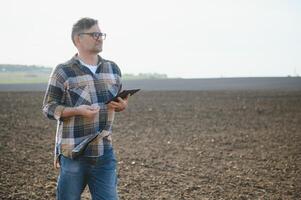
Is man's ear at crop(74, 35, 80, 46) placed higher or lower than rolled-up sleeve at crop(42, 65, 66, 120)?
higher

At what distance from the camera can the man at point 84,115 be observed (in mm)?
3115

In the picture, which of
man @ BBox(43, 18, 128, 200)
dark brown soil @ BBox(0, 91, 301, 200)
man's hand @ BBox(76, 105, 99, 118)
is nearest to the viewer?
→ man's hand @ BBox(76, 105, 99, 118)

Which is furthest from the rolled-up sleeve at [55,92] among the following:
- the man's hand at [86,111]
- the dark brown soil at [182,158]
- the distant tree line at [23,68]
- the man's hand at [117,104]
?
the distant tree line at [23,68]

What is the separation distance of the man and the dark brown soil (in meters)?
2.79

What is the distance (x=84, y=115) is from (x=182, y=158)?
18.9ft

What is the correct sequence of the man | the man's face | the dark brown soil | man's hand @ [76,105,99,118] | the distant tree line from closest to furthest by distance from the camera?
man's hand @ [76,105,99,118] → the man → the man's face → the dark brown soil → the distant tree line

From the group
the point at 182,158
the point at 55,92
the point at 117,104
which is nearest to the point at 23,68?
the point at 182,158

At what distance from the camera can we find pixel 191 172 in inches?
290

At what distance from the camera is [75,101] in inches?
125

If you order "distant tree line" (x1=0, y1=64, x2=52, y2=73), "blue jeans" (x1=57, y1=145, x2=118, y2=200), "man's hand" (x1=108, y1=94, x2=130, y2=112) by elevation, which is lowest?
"blue jeans" (x1=57, y1=145, x2=118, y2=200)

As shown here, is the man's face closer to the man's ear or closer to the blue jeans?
the man's ear

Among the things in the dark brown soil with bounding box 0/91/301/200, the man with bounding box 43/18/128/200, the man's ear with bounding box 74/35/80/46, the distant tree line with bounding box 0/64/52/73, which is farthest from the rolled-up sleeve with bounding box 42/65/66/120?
the distant tree line with bounding box 0/64/52/73

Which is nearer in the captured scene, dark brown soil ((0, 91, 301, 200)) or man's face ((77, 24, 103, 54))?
man's face ((77, 24, 103, 54))

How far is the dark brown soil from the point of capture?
20.5 ft
